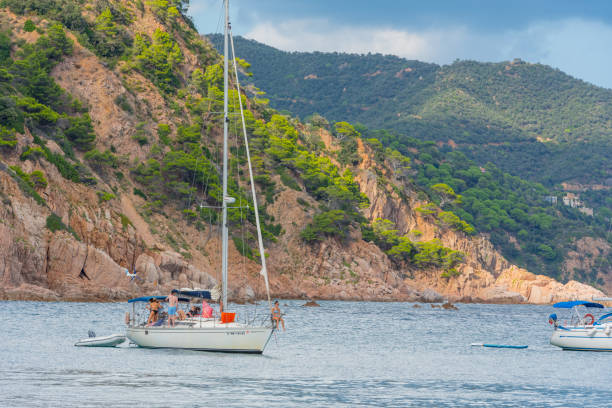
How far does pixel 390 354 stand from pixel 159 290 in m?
32.3

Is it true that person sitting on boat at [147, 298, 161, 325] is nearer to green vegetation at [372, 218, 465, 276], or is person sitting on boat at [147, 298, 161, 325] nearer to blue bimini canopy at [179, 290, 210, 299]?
blue bimini canopy at [179, 290, 210, 299]

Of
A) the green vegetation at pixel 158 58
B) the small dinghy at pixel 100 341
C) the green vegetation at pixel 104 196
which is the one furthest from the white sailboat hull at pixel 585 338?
the green vegetation at pixel 158 58

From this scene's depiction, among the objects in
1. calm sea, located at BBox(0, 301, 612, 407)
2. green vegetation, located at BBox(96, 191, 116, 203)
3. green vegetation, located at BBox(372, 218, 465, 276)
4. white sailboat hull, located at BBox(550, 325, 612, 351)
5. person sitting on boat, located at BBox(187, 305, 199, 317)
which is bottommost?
calm sea, located at BBox(0, 301, 612, 407)

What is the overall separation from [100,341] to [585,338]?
2478 centimetres

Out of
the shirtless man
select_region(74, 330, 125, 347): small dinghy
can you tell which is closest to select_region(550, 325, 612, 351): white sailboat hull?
the shirtless man

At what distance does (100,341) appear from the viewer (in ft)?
118

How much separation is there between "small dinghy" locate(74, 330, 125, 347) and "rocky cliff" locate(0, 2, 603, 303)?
23588mm

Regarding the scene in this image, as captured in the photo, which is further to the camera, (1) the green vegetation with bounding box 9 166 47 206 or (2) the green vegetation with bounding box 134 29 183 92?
(2) the green vegetation with bounding box 134 29 183 92

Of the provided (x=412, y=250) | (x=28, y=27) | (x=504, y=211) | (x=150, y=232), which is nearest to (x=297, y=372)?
(x=150, y=232)

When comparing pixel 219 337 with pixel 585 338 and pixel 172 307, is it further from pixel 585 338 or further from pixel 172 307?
pixel 585 338

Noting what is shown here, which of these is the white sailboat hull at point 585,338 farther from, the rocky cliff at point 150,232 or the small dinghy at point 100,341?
the rocky cliff at point 150,232

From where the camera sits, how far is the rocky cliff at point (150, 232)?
61.4m

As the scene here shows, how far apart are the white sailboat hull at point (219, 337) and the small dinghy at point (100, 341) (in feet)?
11.8

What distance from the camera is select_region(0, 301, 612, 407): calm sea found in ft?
81.2
